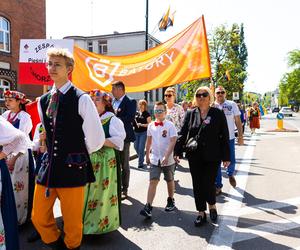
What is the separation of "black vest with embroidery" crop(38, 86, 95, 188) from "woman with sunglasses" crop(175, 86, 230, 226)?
2032 mm

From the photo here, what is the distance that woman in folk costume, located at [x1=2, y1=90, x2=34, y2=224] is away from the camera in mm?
4508

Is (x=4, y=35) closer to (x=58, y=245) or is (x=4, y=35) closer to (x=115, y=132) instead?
(x=115, y=132)

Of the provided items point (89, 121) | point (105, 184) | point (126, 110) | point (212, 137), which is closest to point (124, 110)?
point (126, 110)

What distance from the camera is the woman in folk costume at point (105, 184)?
413 centimetres

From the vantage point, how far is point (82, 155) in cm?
309

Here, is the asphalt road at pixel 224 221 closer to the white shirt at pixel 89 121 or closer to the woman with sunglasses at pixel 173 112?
the woman with sunglasses at pixel 173 112

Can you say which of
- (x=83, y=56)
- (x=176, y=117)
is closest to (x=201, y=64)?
(x=176, y=117)

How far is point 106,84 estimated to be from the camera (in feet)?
21.8

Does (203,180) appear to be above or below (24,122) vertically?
below

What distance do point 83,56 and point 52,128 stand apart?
165 inches

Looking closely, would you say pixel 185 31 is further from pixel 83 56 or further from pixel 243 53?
pixel 243 53

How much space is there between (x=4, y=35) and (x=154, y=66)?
1841 centimetres

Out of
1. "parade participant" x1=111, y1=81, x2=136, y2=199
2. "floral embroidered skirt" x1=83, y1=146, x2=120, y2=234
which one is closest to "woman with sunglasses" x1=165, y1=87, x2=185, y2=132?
"parade participant" x1=111, y1=81, x2=136, y2=199

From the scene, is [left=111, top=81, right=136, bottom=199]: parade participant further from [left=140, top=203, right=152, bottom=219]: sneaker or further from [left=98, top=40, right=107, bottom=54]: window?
[left=98, top=40, right=107, bottom=54]: window
